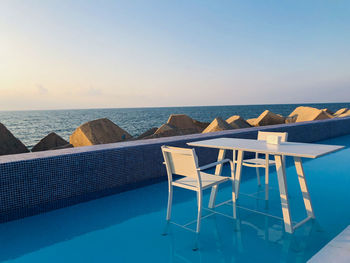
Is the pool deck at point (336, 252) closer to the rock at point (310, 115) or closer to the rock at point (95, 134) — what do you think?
the rock at point (95, 134)

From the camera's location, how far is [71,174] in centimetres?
319

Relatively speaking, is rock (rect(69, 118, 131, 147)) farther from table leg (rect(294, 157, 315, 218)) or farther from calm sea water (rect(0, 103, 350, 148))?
calm sea water (rect(0, 103, 350, 148))

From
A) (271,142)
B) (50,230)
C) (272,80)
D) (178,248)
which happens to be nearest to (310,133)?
(271,142)

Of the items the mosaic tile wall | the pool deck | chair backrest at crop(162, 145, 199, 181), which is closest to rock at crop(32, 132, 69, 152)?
the mosaic tile wall

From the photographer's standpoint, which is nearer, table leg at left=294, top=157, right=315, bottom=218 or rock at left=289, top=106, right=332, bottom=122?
table leg at left=294, top=157, right=315, bottom=218

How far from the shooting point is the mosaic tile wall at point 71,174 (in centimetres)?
280

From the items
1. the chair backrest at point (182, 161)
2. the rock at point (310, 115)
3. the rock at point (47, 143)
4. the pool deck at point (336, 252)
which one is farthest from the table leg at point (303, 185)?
the rock at point (310, 115)

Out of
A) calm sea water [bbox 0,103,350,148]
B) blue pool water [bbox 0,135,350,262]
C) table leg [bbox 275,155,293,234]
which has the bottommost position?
calm sea water [bbox 0,103,350,148]

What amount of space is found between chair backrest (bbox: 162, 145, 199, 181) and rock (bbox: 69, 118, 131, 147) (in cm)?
524

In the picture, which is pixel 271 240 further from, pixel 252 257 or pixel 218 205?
pixel 218 205

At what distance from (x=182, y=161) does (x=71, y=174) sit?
5.37 ft

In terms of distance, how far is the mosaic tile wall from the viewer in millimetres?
2801

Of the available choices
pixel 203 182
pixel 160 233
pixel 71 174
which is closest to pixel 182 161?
pixel 203 182

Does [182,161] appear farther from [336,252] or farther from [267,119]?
[267,119]
